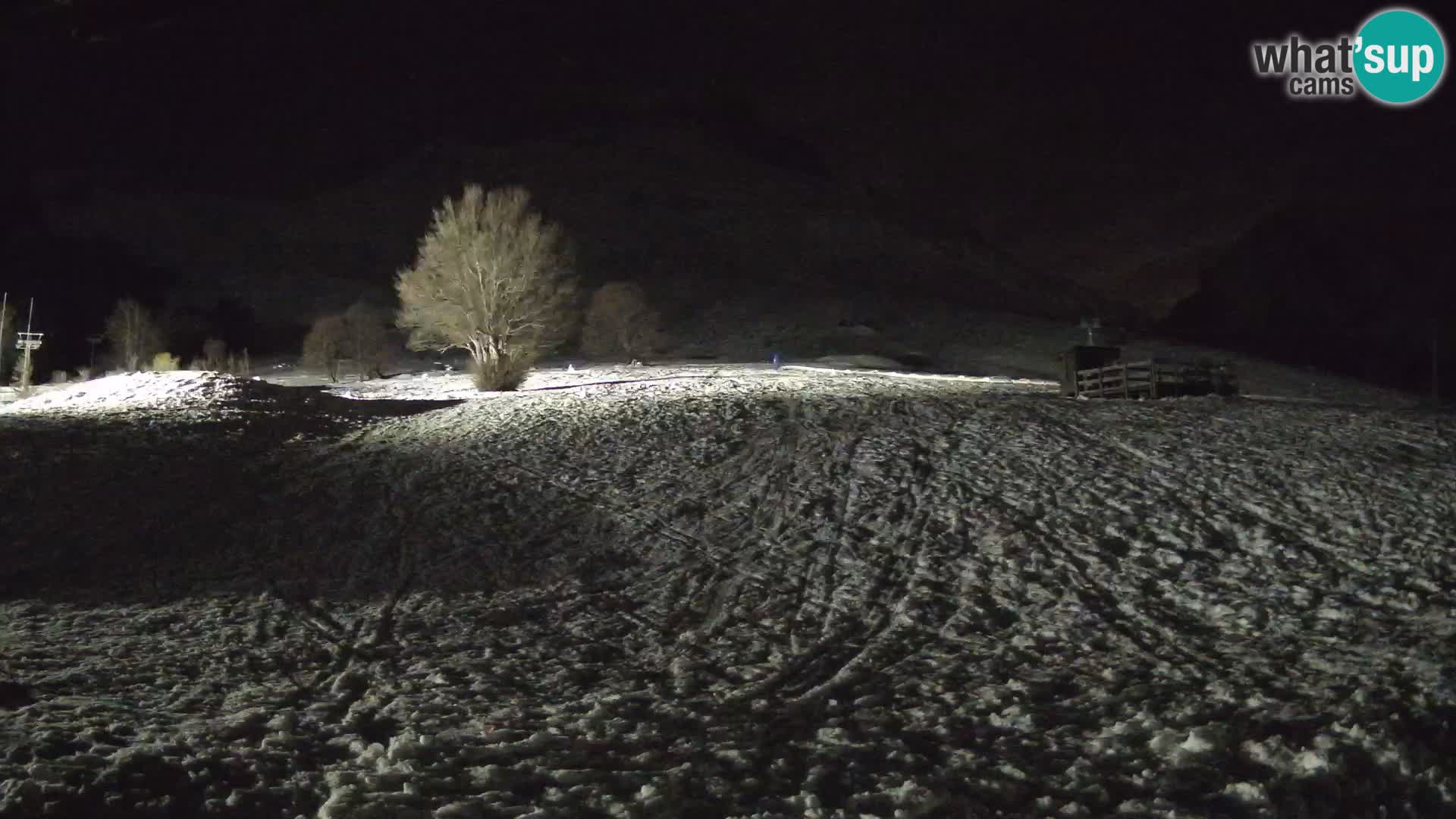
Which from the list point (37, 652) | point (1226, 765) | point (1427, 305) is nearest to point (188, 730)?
point (37, 652)

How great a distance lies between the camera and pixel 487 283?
144 ft

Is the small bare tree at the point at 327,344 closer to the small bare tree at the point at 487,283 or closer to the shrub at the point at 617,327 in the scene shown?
the shrub at the point at 617,327

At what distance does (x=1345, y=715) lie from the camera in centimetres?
770

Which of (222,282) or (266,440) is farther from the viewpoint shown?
(222,282)

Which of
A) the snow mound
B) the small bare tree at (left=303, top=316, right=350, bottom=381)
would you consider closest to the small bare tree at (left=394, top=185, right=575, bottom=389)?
the snow mound

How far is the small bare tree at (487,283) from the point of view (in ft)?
142

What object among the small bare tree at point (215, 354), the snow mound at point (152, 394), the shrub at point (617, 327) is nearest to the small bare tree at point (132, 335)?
the small bare tree at point (215, 354)

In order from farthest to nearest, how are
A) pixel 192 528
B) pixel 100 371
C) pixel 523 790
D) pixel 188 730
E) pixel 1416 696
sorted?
pixel 100 371 < pixel 192 528 < pixel 1416 696 < pixel 188 730 < pixel 523 790

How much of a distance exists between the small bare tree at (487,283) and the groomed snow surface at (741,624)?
21157 mm

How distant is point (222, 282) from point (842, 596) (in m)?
155

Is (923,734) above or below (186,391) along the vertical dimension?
below

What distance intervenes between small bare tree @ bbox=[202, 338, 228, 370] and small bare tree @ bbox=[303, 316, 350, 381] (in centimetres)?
995

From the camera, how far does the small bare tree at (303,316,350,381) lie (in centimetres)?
7488

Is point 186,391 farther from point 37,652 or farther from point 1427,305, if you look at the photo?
point 1427,305
